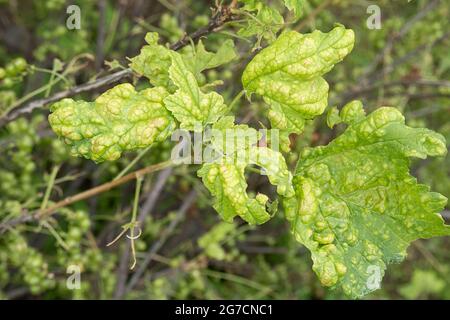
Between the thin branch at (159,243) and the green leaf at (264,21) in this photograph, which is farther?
the thin branch at (159,243)

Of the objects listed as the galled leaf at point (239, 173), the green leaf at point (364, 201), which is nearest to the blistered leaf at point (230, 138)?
the galled leaf at point (239, 173)

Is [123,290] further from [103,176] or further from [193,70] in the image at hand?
[193,70]

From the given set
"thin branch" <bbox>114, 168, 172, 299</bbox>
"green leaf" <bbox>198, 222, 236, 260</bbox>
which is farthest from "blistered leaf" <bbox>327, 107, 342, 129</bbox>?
"green leaf" <bbox>198, 222, 236, 260</bbox>

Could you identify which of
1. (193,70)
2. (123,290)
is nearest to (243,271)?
(123,290)

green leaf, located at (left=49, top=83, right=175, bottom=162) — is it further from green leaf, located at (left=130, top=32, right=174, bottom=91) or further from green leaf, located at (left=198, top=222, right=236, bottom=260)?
green leaf, located at (left=198, top=222, right=236, bottom=260)

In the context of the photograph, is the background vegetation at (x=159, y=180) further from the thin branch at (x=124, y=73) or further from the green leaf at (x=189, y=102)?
the green leaf at (x=189, y=102)
